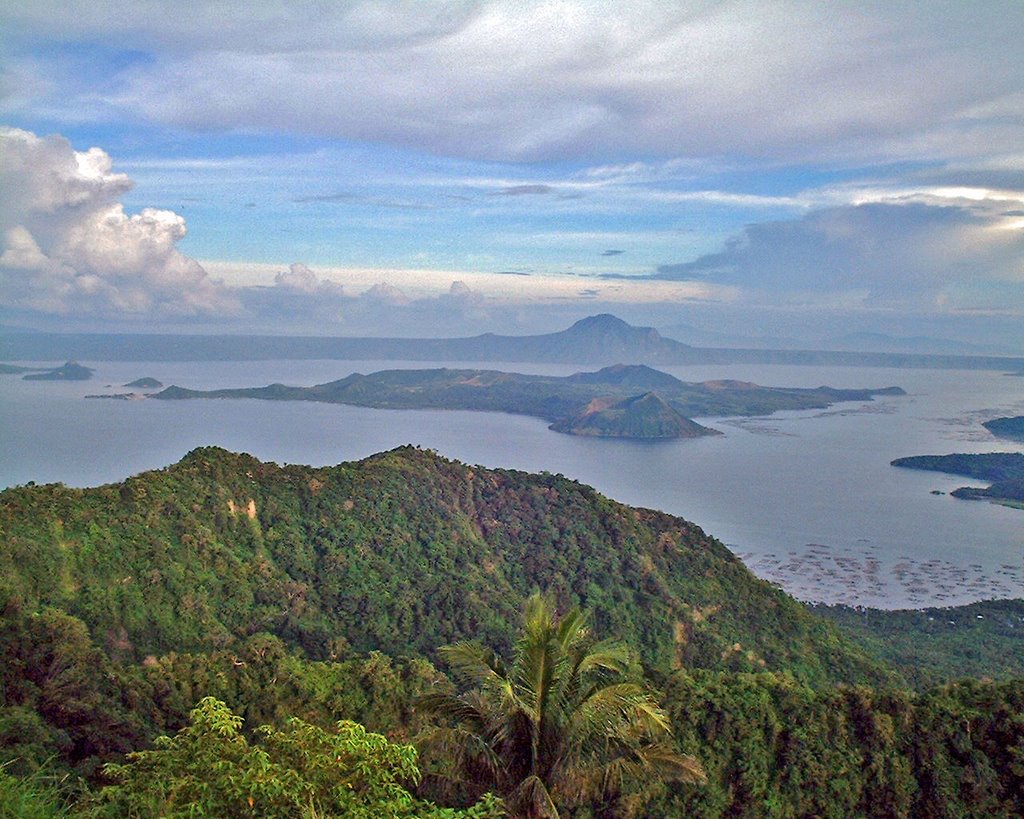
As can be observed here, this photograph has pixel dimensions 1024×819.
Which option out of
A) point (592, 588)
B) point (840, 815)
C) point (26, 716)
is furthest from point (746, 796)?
point (592, 588)

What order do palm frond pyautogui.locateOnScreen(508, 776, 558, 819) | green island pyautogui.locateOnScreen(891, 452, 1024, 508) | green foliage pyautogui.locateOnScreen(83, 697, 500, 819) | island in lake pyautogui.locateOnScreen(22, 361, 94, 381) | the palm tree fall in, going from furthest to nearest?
island in lake pyautogui.locateOnScreen(22, 361, 94, 381) < green island pyautogui.locateOnScreen(891, 452, 1024, 508) < the palm tree < palm frond pyautogui.locateOnScreen(508, 776, 558, 819) < green foliage pyautogui.locateOnScreen(83, 697, 500, 819)

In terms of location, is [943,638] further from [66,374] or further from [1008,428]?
[66,374]

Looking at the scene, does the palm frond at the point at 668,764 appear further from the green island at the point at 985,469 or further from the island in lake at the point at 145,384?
Result: the island in lake at the point at 145,384

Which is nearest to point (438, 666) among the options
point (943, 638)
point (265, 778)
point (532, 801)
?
point (532, 801)

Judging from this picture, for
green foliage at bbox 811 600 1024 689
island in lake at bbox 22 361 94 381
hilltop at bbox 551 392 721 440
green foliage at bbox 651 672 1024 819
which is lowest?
green foliage at bbox 811 600 1024 689

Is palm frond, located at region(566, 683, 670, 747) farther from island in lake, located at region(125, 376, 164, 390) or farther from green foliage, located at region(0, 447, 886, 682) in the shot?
island in lake, located at region(125, 376, 164, 390)

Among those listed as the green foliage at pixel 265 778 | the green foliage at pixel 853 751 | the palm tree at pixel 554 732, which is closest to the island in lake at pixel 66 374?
the green foliage at pixel 853 751

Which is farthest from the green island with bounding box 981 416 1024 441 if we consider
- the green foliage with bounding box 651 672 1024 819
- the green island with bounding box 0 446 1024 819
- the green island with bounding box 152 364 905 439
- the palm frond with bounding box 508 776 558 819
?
the palm frond with bounding box 508 776 558 819
